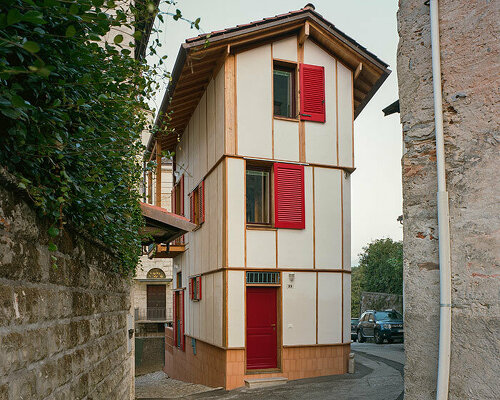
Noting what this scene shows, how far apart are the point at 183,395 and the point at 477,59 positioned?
10790 mm

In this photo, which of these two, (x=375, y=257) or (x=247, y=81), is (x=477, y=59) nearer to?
(x=247, y=81)

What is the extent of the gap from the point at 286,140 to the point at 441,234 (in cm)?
1028

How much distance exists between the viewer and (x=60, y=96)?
2.90 m

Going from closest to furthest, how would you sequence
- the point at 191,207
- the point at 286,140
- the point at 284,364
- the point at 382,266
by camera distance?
the point at 284,364 → the point at 286,140 → the point at 191,207 → the point at 382,266

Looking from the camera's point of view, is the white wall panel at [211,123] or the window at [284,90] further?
the white wall panel at [211,123]

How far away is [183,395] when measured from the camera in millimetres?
12414

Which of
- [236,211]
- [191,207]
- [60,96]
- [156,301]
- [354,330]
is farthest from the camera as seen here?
[156,301]

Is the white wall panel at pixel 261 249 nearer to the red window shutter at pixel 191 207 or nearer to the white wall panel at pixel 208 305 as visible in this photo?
the white wall panel at pixel 208 305

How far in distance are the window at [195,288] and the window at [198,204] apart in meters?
1.69

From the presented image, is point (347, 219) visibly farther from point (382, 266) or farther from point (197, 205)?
point (382, 266)

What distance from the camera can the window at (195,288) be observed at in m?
15.5

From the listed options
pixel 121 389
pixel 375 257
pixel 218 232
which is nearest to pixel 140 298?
pixel 375 257

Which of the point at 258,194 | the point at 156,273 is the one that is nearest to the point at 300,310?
the point at 258,194

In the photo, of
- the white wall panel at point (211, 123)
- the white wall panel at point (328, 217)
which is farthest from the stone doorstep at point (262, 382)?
the white wall panel at point (211, 123)
